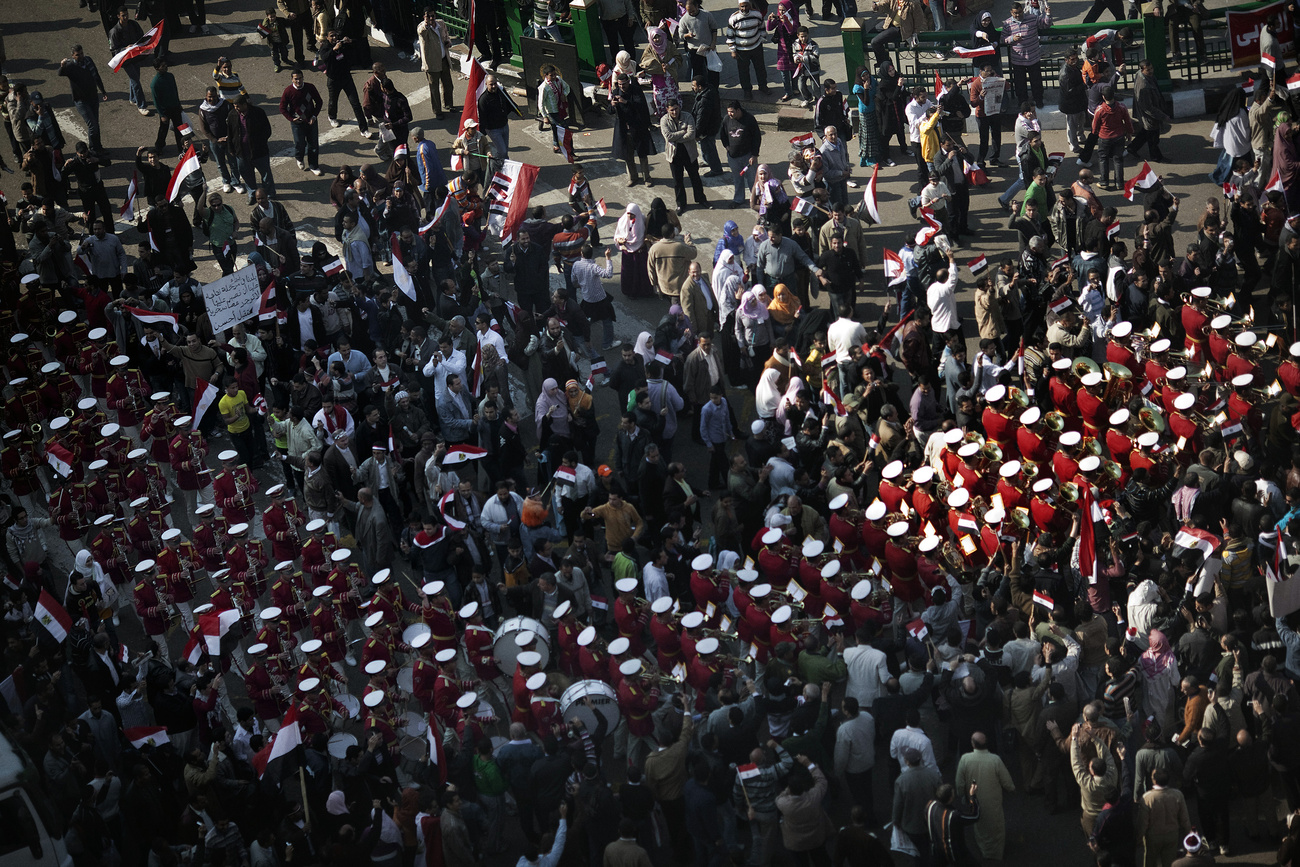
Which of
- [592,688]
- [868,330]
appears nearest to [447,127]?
[868,330]

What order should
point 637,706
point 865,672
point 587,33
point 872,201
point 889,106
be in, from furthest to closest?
point 587,33 < point 889,106 < point 872,201 < point 637,706 < point 865,672

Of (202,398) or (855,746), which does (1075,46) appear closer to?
(202,398)

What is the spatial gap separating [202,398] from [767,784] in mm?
9775

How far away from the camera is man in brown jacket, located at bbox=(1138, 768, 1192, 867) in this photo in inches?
498

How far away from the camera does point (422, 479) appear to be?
1798 cm

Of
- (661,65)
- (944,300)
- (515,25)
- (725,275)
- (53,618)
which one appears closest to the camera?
(53,618)

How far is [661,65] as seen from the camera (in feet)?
86.8

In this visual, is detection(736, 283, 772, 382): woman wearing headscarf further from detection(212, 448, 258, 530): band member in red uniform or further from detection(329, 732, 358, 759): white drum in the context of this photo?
detection(329, 732, 358, 759): white drum

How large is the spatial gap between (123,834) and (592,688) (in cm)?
453

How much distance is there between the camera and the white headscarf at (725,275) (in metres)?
20.4

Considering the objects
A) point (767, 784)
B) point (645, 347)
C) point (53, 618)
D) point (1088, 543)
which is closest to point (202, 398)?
point (53, 618)

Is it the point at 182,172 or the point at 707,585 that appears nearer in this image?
the point at 707,585

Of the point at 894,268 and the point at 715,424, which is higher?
the point at 894,268

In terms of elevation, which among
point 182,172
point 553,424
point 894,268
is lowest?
point 553,424
